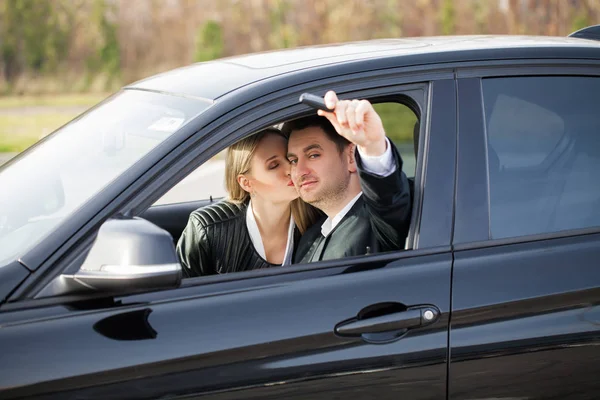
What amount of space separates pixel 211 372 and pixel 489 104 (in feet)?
3.72

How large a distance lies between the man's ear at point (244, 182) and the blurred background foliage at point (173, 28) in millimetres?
18975

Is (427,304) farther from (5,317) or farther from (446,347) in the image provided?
(5,317)

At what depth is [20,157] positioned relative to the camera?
113 inches

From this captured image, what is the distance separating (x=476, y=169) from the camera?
2.41 metres

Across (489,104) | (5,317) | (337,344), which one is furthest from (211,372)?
(489,104)

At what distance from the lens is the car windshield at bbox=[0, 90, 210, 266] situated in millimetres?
2273

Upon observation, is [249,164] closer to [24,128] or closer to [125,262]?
[125,262]

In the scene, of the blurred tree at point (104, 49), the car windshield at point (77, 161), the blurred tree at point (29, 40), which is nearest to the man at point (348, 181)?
the car windshield at point (77, 161)

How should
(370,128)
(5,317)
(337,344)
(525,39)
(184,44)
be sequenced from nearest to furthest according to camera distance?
(5,317) → (337,344) → (370,128) → (525,39) → (184,44)

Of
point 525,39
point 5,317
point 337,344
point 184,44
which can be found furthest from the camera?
point 184,44

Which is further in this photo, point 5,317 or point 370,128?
point 370,128

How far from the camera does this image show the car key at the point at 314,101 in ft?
7.36

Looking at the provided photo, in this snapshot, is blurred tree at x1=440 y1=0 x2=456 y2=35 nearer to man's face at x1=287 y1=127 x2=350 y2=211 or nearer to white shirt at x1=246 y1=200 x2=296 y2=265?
white shirt at x1=246 y1=200 x2=296 y2=265

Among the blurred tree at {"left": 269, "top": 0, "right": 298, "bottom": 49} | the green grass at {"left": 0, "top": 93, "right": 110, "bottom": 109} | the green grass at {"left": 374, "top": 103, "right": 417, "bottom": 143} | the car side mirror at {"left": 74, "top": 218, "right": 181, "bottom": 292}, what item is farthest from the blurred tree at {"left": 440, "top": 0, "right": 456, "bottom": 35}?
the car side mirror at {"left": 74, "top": 218, "right": 181, "bottom": 292}
